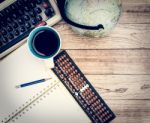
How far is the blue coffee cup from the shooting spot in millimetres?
1350

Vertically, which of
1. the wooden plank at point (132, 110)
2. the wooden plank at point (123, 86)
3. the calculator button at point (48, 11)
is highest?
the calculator button at point (48, 11)

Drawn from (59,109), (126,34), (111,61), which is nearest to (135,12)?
(126,34)

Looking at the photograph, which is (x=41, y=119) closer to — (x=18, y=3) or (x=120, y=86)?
(x=120, y=86)

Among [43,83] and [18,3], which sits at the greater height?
[18,3]

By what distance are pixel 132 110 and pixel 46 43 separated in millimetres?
430

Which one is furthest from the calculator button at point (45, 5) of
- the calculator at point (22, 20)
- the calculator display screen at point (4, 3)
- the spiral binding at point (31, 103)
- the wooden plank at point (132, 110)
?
the wooden plank at point (132, 110)

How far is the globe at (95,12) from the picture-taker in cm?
134

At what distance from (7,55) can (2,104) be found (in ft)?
0.59

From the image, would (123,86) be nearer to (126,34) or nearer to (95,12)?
(126,34)

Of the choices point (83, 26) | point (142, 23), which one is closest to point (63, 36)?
point (83, 26)

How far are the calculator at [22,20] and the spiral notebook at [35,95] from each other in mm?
54

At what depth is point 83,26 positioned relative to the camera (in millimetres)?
1329

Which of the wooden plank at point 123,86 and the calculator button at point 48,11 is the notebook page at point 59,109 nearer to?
the wooden plank at point 123,86

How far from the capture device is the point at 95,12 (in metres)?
1.35
